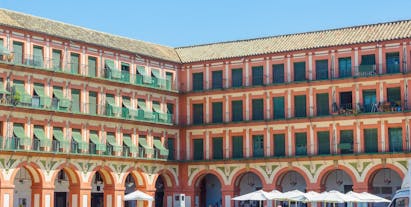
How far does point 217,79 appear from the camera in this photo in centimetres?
7544

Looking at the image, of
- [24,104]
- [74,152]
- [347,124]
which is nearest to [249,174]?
[347,124]

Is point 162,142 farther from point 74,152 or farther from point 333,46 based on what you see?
point 333,46

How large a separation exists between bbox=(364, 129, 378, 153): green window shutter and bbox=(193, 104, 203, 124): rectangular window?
15.9 meters

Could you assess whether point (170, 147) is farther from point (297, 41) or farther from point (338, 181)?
point (338, 181)

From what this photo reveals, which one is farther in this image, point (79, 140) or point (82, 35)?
point (82, 35)

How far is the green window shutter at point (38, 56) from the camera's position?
62.8 meters

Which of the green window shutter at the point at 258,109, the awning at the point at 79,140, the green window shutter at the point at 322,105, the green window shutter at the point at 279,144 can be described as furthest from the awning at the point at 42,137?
the green window shutter at the point at 322,105

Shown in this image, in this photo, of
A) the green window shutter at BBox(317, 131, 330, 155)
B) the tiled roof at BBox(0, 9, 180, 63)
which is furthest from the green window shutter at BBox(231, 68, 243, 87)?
the green window shutter at BBox(317, 131, 330, 155)

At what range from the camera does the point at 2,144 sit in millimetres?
59438

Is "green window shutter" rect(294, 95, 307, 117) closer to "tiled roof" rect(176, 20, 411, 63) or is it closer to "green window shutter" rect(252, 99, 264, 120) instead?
"green window shutter" rect(252, 99, 264, 120)

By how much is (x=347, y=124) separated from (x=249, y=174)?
38.3 feet

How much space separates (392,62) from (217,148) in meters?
17.8

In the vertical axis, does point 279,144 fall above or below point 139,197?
above

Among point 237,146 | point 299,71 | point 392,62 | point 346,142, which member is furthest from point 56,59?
point 392,62
